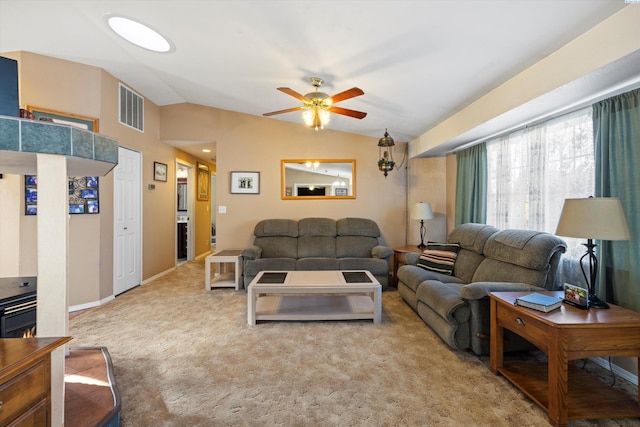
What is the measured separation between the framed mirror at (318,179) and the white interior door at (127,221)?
224 centimetres

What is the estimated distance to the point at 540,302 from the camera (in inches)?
70.4

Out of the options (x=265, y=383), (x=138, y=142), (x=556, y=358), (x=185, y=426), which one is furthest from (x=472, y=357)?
(x=138, y=142)

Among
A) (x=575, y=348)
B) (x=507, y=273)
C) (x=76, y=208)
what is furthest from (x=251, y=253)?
(x=575, y=348)

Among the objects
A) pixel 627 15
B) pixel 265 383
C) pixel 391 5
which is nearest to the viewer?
pixel 627 15

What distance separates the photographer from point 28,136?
38.6 inches

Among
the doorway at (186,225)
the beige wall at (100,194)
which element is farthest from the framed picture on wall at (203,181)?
the beige wall at (100,194)

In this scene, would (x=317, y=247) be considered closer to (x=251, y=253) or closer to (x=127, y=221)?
(x=251, y=253)

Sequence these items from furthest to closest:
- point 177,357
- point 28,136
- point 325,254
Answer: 1. point 325,254
2. point 177,357
3. point 28,136

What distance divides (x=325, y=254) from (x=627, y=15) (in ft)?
12.3

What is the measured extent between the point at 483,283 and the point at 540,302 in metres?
0.53

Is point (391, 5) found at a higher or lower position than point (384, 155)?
higher

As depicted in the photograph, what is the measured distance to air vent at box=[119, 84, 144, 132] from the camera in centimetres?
392

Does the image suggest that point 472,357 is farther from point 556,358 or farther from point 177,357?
point 177,357

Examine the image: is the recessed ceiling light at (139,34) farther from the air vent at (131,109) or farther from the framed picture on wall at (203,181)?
the framed picture on wall at (203,181)
